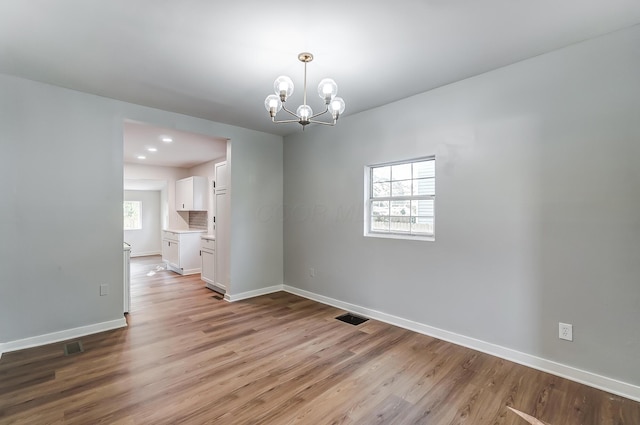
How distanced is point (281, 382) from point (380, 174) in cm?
262

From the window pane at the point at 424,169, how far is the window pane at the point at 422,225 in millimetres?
496

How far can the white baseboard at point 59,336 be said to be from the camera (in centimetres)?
286

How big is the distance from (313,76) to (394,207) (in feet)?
5.91

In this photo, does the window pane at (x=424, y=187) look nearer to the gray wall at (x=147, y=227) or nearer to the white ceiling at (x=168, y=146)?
the white ceiling at (x=168, y=146)

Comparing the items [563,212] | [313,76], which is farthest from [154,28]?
[563,212]

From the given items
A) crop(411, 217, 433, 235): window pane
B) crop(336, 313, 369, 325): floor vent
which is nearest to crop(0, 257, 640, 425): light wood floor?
crop(336, 313, 369, 325): floor vent

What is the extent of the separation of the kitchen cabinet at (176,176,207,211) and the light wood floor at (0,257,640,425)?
3.92m

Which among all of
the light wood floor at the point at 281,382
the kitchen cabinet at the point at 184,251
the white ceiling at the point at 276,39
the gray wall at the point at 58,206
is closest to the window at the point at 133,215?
the kitchen cabinet at the point at 184,251

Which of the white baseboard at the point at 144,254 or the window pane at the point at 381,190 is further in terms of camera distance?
the white baseboard at the point at 144,254

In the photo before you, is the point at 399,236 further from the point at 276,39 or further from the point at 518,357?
the point at 276,39

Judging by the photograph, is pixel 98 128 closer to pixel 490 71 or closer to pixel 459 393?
pixel 490 71

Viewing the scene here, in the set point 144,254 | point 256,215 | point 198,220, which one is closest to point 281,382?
point 256,215

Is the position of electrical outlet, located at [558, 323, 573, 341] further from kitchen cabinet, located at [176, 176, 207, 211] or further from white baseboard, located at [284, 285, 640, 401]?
kitchen cabinet, located at [176, 176, 207, 211]

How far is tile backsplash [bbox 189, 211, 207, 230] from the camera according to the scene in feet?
24.7
